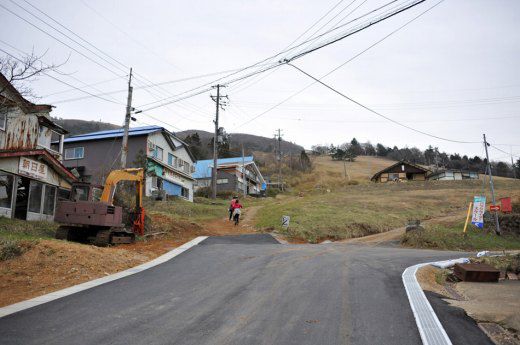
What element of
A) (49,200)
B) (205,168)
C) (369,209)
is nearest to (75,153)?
(49,200)

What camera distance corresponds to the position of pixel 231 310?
693cm

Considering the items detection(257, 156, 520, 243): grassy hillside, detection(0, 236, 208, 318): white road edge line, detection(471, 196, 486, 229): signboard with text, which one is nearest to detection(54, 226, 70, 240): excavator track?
detection(0, 236, 208, 318): white road edge line

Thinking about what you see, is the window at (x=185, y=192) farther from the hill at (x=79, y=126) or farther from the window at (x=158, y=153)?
the hill at (x=79, y=126)

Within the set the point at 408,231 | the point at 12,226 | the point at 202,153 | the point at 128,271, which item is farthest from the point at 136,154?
the point at 202,153

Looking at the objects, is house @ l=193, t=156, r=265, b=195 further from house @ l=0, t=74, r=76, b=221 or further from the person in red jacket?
house @ l=0, t=74, r=76, b=221

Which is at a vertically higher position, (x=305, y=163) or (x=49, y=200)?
(x=305, y=163)

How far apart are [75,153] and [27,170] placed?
2086 cm

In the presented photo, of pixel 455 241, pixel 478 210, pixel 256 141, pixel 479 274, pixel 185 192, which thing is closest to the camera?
pixel 479 274

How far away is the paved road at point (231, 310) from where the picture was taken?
5.58m

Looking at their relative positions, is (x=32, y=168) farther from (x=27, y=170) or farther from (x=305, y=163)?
(x=305, y=163)

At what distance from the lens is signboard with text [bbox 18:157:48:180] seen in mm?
19686

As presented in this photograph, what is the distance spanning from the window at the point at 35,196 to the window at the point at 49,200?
407 millimetres

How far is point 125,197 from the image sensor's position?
24.6 m

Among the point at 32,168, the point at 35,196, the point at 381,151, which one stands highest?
the point at 381,151
